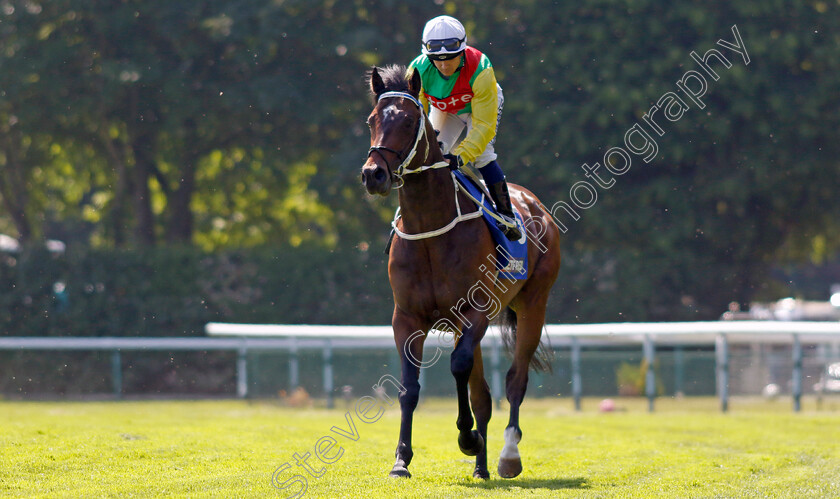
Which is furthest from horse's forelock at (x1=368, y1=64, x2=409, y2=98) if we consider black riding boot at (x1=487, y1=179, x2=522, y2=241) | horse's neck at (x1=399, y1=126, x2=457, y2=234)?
black riding boot at (x1=487, y1=179, x2=522, y2=241)

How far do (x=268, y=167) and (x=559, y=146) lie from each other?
6340mm

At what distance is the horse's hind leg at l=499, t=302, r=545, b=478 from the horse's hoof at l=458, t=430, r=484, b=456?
0.20 meters

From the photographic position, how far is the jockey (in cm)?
690

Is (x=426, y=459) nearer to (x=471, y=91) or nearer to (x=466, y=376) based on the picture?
(x=466, y=376)

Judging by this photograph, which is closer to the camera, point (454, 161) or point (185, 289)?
point (454, 161)

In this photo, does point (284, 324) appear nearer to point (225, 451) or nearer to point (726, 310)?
point (726, 310)

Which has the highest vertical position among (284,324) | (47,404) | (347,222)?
(347,222)

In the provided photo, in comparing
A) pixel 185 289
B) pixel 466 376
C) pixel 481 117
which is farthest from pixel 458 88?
pixel 185 289

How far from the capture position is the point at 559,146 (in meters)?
19.2

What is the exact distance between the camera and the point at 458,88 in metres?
7.21

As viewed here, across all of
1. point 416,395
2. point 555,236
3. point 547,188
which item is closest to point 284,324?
point 547,188

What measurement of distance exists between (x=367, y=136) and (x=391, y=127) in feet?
47.3

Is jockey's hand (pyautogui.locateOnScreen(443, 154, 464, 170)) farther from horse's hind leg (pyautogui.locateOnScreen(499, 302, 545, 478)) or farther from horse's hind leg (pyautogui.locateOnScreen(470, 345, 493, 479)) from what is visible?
horse's hind leg (pyautogui.locateOnScreen(499, 302, 545, 478))

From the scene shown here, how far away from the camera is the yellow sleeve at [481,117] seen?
277 inches
